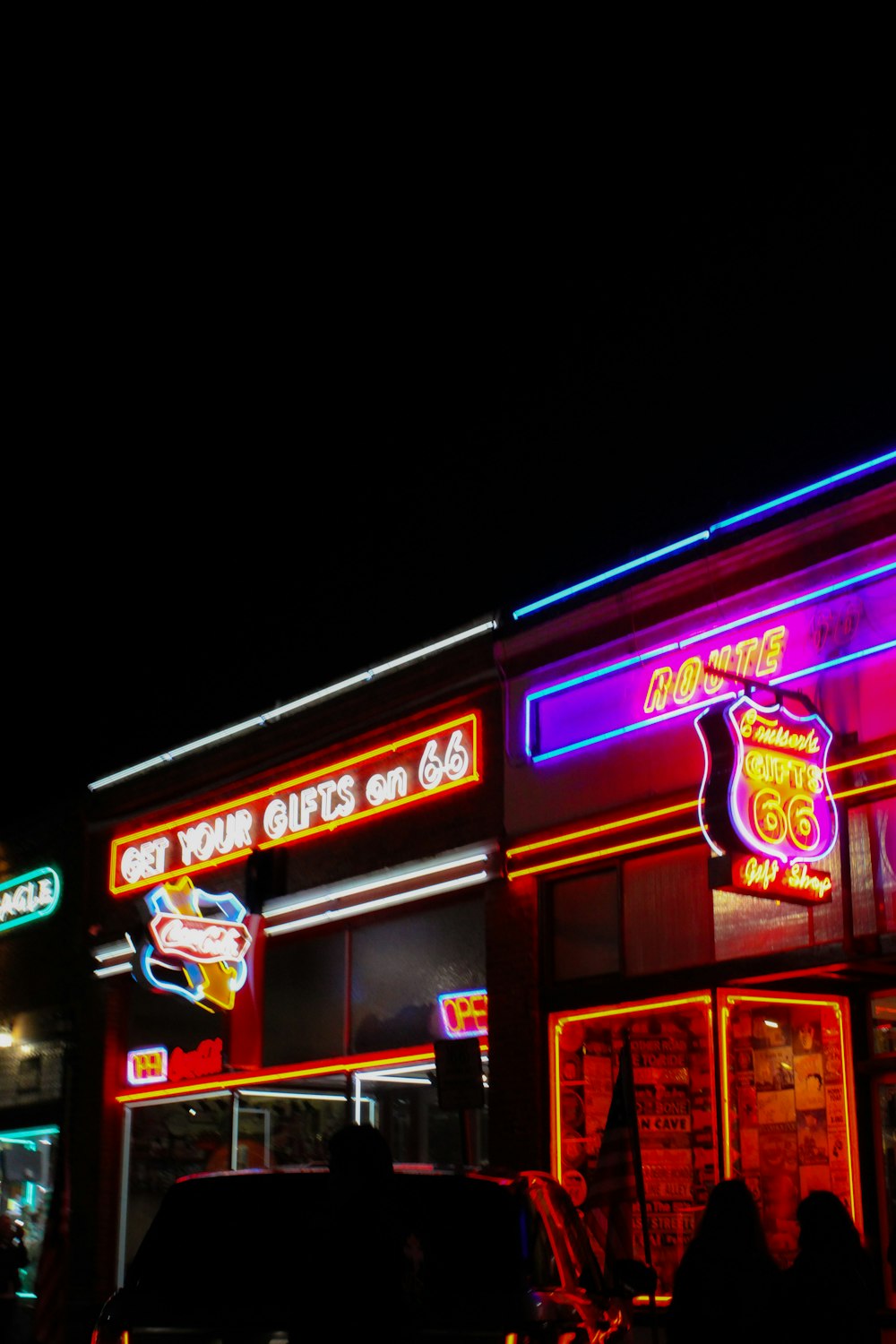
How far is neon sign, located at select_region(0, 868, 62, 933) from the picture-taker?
22.7 m

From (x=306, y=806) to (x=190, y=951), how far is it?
213cm

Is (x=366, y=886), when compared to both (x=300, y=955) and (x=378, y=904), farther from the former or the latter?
(x=300, y=955)

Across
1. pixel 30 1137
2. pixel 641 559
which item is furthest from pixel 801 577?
pixel 30 1137

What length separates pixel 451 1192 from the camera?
6742mm

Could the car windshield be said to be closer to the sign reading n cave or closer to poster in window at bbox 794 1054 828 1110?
the sign reading n cave

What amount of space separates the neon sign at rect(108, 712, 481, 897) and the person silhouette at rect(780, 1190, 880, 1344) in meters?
9.22

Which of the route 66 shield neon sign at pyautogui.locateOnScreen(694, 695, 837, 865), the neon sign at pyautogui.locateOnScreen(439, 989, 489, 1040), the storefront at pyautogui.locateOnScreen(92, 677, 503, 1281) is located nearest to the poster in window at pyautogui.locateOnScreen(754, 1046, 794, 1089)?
the route 66 shield neon sign at pyautogui.locateOnScreen(694, 695, 837, 865)

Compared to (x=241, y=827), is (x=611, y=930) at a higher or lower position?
lower

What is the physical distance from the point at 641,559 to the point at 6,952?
13.8m

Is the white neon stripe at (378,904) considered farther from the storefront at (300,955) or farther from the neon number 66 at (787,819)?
the neon number 66 at (787,819)

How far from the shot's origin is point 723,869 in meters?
10.8

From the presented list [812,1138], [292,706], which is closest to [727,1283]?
[812,1138]

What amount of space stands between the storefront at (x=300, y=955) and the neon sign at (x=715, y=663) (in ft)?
3.54

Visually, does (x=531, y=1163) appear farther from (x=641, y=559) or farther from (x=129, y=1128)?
(x=129, y=1128)
